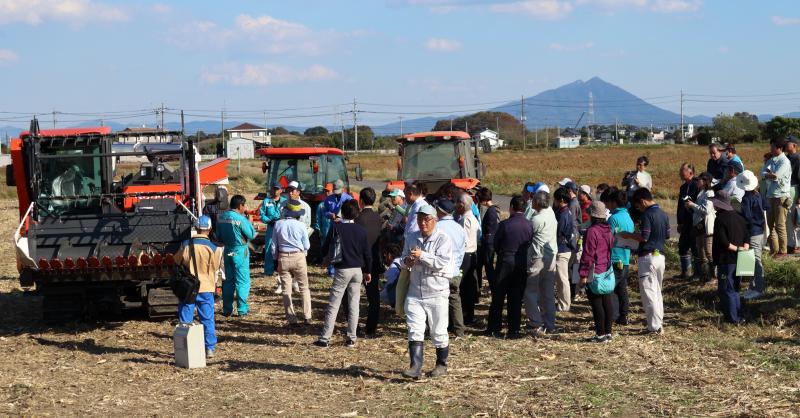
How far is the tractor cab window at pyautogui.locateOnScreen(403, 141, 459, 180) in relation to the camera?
20.2 meters

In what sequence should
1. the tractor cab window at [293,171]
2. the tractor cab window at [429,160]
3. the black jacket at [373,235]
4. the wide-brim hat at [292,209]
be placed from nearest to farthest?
1. the black jacket at [373,235]
2. the wide-brim hat at [292,209]
3. the tractor cab window at [293,171]
4. the tractor cab window at [429,160]

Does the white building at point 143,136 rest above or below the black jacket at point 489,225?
above

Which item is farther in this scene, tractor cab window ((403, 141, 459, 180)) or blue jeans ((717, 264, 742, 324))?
tractor cab window ((403, 141, 459, 180))

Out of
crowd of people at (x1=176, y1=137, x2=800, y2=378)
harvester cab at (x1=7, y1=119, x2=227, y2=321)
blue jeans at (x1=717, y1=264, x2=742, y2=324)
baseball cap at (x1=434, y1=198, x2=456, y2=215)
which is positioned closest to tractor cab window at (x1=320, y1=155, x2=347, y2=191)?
harvester cab at (x1=7, y1=119, x2=227, y2=321)

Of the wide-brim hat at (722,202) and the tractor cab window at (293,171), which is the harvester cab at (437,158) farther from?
the wide-brim hat at (722,202)

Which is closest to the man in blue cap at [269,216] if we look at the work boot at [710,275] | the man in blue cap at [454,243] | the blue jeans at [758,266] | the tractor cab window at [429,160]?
the man in blue cap at [454,243]

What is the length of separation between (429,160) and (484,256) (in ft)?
26.8

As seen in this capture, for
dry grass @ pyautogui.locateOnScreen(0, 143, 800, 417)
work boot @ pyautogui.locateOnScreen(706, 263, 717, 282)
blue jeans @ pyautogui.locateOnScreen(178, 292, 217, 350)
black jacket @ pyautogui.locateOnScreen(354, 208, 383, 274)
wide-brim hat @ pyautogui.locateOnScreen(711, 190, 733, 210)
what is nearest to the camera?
dry grass @ pyautogui.locateOnScreen(0, 143, 800, 417)

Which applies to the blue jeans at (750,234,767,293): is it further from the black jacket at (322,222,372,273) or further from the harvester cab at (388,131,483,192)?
the harvester cab at (388,131,483,192)

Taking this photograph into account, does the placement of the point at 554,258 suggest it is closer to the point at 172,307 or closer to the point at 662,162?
the point at 172,307

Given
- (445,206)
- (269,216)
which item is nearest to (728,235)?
(445,206)

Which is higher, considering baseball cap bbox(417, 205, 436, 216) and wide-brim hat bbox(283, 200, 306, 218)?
baseball cap bbox(417, 205, 436, 216)

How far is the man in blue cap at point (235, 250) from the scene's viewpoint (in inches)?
493

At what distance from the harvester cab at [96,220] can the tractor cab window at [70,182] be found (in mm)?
13
